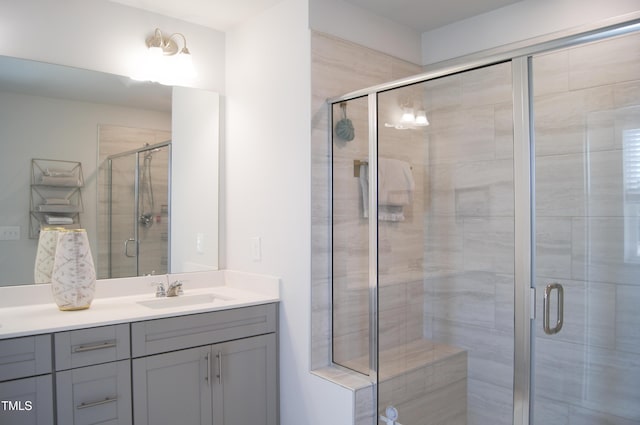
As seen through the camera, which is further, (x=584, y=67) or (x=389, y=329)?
(x=389, y=329)

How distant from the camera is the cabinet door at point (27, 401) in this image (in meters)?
1.78

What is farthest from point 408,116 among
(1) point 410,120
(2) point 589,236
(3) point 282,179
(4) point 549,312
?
(4) point 549,312

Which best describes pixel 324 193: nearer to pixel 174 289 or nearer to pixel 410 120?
pixel 410 120

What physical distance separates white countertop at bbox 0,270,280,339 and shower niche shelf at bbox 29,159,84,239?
0.33 m

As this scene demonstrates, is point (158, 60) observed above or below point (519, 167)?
above

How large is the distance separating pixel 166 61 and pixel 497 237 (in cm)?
214

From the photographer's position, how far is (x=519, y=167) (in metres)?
1.76

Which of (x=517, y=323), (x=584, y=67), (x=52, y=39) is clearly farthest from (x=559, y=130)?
(x=52, y=39)

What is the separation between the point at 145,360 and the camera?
2.12m

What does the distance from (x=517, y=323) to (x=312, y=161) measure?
1259mm

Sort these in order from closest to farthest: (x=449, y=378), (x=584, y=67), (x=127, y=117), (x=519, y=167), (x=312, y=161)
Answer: (x=519, y=167) < (x=584, y=67) < (x=449, y=378) < (x=312, y=161) < (x=127, y=117)

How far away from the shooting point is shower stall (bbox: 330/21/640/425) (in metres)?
1.82

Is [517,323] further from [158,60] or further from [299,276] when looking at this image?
[158,60]

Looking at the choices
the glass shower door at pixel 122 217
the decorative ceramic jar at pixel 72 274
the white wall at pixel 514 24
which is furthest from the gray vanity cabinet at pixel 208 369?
the white wall at pixel 514 24
